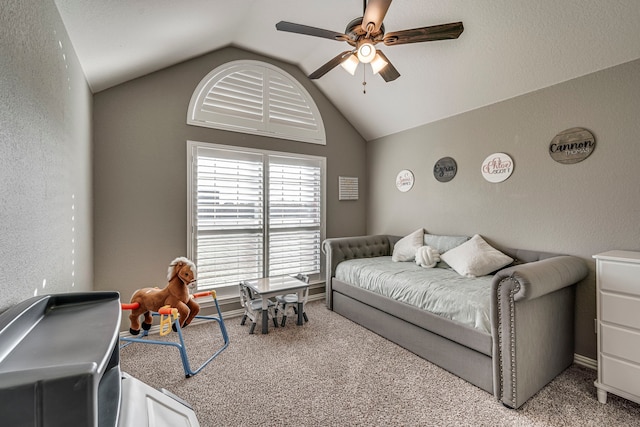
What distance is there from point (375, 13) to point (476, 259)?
7.70 ft

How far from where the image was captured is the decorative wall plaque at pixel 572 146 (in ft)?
7.88

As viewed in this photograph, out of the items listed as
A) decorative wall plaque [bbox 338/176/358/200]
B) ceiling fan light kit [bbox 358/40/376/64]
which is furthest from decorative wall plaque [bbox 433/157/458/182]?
ceiling fan light kit [bbox 358/40/376/64]

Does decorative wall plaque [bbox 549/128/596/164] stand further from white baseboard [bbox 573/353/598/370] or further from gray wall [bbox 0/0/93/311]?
gray wall [bbox 0/0/93/311]

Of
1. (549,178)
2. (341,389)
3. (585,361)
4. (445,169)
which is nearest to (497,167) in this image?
(549,178)

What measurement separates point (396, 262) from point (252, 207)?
196cm

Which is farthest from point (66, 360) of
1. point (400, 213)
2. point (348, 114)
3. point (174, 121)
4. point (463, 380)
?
point (348, 114)

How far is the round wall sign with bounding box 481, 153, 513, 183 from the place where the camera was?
2936mm

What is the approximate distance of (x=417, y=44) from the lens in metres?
2.83

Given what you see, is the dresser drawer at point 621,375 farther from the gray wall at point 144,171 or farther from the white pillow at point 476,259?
the gray wall at point 144,171

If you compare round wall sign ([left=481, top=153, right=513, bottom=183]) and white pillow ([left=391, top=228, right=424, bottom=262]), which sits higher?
round wall sign ([left=481, top=153, right=513, bottom=183])

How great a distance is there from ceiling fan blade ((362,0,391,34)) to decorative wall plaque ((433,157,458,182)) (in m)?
1.99

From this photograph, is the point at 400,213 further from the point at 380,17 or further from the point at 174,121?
the point at 174,121

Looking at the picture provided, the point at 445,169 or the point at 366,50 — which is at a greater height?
the point at 366,50

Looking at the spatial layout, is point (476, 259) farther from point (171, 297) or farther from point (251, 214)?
point (171, 297)
